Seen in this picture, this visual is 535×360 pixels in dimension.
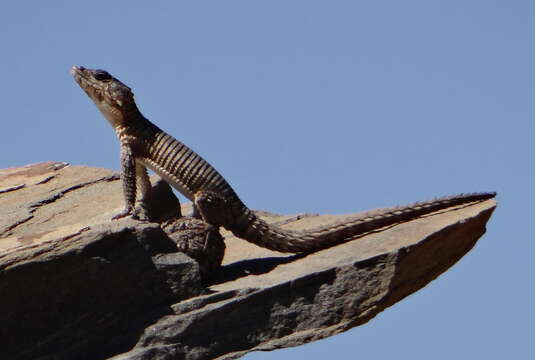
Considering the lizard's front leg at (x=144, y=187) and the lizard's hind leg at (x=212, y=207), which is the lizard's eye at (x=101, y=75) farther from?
the lizard's hind leg at (x=212, y=207)

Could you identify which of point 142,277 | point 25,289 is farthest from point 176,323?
point 25,289

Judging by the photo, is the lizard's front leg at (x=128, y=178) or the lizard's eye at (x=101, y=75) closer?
the lizard's front leg at (x=128, y=178)

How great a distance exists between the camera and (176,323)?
11.6 m

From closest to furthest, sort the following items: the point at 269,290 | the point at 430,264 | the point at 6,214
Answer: the point at 269,290 < the point at 430,264 < the point at 6,214

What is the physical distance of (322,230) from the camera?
13148 millimetres

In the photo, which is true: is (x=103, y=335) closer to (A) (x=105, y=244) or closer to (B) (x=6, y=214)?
(A) (x=105, y=244)

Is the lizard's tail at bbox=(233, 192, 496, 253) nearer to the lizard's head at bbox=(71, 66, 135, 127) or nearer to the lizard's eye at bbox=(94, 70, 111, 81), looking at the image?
the lizard's head at bbox=(71, 66, 135, 127)

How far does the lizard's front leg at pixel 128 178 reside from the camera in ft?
42.4

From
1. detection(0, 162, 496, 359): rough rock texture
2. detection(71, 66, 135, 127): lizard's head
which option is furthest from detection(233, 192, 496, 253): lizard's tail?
detection(71, 66, 135, 127): lizard's head

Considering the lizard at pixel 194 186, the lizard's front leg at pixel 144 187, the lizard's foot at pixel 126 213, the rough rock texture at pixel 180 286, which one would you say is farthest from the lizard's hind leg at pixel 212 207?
the lizard's front leg at pixel 144 187

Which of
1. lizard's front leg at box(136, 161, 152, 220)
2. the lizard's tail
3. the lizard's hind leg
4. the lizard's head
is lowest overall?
the lizard's tail

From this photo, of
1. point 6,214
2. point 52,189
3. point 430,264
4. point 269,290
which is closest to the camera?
point 269,290

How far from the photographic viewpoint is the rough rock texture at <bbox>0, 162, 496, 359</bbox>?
11.3 m

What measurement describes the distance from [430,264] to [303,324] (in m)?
1.53
